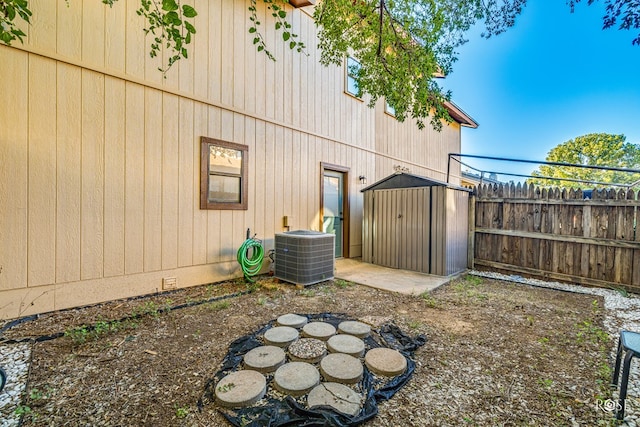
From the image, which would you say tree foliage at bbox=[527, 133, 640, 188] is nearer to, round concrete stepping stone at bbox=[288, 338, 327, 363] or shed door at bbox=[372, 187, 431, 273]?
shed door at bbox=[372, 187, 431, 273]

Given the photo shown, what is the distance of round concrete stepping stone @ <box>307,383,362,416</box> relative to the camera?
1560mm

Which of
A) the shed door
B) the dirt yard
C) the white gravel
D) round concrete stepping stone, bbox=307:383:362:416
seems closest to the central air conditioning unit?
the dirt yard

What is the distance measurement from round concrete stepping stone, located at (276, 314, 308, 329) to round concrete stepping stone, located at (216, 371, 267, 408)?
0.82 meters

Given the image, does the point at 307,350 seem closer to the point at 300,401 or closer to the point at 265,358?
the point at 265,358

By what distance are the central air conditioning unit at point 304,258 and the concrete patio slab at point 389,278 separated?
55 cm

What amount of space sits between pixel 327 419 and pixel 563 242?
5224mm

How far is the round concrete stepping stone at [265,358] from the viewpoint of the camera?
6.40 feet

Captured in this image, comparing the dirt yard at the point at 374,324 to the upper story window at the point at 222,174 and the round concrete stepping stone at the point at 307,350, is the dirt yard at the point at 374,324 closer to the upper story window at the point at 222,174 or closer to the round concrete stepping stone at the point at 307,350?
the round concrete stepping stone at the point at 307,350

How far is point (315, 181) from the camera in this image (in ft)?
18.8

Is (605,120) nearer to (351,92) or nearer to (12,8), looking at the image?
(351,92)

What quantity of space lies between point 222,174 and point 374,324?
10.2 feet

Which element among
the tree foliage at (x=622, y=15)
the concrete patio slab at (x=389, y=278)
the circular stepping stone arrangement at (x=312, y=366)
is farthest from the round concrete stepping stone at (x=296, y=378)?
the tree foliage at (x=622, y=15)

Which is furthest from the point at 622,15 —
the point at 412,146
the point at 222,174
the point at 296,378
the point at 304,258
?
the point at 412,146

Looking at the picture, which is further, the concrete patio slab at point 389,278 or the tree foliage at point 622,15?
the concrete patio slab at point 389,278
